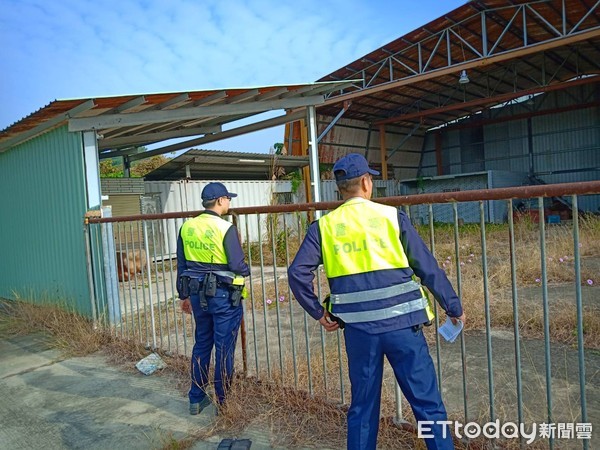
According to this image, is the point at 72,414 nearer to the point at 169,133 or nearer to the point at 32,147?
the point at 32,147

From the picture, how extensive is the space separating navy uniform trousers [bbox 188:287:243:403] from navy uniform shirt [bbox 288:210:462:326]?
120cm

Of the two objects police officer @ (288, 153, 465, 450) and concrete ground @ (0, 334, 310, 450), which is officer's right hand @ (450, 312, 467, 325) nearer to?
police officer @ (288, 153, 465, 450)

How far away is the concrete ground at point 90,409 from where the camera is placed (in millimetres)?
3098

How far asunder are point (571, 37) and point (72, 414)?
47.2ft

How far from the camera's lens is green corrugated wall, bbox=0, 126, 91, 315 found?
5902 mm

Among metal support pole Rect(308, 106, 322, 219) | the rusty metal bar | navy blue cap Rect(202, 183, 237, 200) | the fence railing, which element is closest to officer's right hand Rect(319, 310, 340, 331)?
the fence railing

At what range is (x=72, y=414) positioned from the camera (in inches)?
140

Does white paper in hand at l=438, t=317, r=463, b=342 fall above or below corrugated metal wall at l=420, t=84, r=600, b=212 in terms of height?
below

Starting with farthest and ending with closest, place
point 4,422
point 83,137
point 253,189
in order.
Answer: point 253,189 → point 83,137 → point 4,422

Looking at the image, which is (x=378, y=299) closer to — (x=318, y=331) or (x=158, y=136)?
(x=318, y=331)

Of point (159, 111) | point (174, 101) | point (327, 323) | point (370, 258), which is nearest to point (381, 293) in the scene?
point (370, 258)

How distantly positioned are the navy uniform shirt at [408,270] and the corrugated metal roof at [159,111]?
425 cm

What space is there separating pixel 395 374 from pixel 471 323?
3404 mm

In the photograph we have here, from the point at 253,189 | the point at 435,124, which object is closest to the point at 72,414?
the point at 253,189
